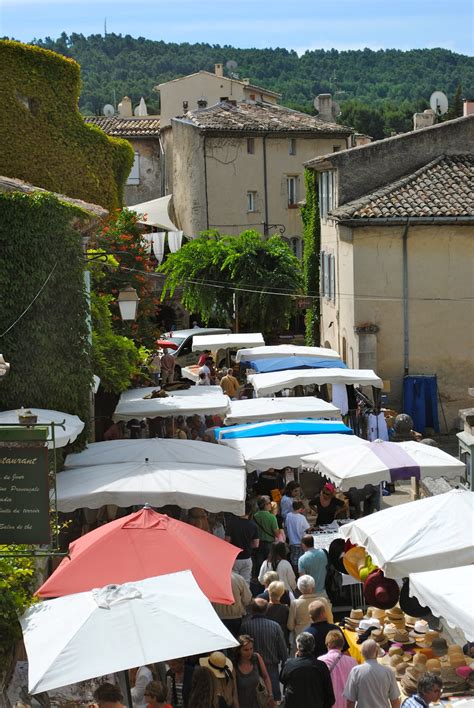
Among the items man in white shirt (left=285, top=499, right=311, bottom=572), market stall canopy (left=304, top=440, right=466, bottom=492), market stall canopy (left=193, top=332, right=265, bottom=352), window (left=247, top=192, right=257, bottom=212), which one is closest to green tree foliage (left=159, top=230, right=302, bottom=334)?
market stall canopy (left=193, top=332, right=265, bottom=352)

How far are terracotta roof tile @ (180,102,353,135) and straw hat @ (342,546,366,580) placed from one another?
119 ft

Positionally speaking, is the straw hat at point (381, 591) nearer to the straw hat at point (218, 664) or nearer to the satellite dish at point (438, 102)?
the straw hat at point (218, 664)

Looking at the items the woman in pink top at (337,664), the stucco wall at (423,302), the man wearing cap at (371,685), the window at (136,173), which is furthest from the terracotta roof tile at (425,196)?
the window at (136,173)

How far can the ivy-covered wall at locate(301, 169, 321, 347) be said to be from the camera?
36562 millimetres

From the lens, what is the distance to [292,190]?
49.4 meters

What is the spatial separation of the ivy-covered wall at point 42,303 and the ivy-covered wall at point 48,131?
30.5 feet

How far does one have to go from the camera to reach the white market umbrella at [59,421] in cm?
1305

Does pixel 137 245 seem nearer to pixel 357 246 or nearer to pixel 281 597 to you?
pixel 357 246

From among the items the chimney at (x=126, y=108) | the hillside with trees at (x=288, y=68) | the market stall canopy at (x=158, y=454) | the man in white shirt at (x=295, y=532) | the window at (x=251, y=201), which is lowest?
the man in white shirt at (x=295, y=532)

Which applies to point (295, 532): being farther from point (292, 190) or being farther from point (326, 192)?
point (292, 190)

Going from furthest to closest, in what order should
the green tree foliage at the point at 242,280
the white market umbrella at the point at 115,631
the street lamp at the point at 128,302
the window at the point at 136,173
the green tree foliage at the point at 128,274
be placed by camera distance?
the window at the point at 136,173
the green tree foliage at the point at 242,280
the green tree foliage at the point at 128,274
the street lamp at the point at 128,302
the white market umbrella at the point at 115,631

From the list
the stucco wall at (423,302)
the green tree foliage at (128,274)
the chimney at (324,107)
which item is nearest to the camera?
the green tree foliage at (128,274)

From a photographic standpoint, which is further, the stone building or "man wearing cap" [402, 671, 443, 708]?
the stone building

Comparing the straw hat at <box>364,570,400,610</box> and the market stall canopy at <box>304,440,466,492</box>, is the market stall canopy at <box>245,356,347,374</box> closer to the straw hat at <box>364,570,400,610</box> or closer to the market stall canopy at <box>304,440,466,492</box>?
the market stall canopy at <box>304,440,466,492</box>
